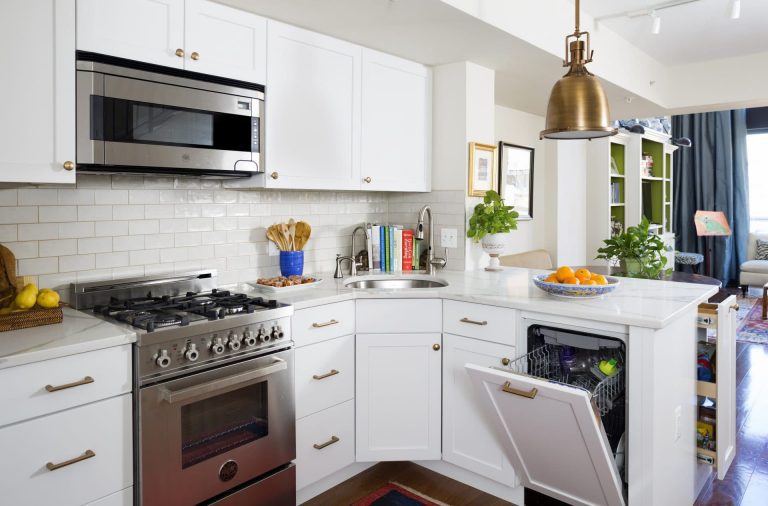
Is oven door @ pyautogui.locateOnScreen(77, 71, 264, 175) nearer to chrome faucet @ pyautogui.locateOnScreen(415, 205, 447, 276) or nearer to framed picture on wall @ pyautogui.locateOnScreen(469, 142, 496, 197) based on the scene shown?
chrome faucet @ pyautogui.locateOnScreen(415, 205, 447, 276)

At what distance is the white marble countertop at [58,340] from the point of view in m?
1.59

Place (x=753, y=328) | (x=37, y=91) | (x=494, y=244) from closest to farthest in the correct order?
1. (x=37, y=91)
2. (x=494, y=244)
3. (x=753, y=328)

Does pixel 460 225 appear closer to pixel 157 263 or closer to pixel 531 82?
pixel 531 82

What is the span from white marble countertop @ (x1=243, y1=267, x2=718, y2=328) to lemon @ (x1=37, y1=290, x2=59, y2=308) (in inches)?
34.3

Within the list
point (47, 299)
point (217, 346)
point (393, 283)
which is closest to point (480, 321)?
point (393, 283)

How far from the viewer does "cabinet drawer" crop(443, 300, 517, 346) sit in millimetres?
2422

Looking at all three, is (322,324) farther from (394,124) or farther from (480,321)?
(394,124)

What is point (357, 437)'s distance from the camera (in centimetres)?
269

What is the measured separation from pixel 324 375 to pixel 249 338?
19.3 inches

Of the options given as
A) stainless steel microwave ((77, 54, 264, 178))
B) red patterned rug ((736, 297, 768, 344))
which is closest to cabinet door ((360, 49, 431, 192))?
stainless steel microwave ((77, 54, 264, 178))

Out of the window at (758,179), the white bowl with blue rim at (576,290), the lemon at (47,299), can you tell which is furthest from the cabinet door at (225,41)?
the window at (758,179)

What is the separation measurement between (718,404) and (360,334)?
167 cm

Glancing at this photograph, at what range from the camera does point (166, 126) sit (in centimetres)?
222

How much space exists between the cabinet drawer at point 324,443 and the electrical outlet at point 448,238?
48.7 inches
